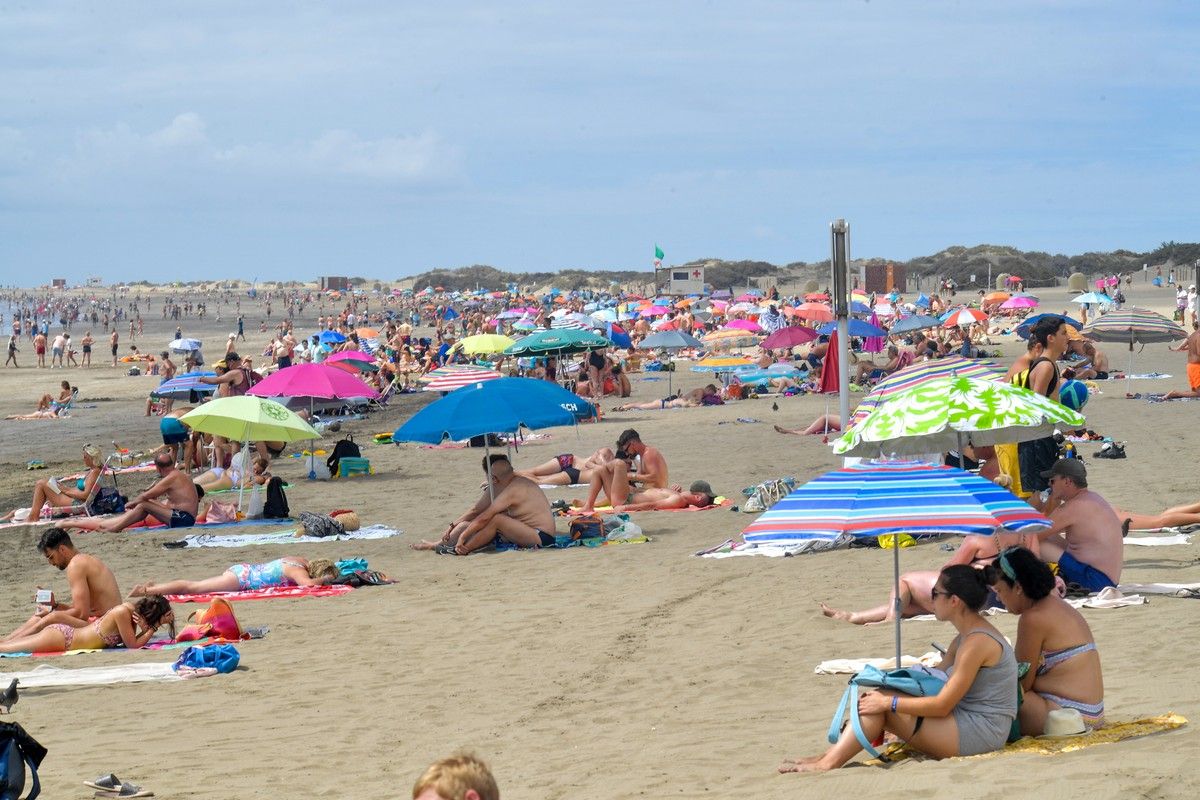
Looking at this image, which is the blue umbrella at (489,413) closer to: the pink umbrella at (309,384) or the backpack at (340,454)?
the pink umbrella at (309,384)

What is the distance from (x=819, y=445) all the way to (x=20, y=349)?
45.9m

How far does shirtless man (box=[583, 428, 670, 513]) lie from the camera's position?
40.3ft

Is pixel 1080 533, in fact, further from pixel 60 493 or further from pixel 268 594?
pixel 60 493

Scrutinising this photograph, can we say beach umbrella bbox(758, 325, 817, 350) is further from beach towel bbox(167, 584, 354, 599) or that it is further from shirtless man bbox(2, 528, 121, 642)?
shirtless man bbox(2, 528, 121, 642)

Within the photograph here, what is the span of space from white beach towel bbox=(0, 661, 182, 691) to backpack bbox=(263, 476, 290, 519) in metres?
5.56

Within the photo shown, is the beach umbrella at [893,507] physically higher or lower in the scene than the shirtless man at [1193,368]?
higher

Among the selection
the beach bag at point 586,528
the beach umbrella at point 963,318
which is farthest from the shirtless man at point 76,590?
the beach umbrella at point 963,318

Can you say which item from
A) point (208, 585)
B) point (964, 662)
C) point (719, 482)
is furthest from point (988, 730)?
point (719, 482)

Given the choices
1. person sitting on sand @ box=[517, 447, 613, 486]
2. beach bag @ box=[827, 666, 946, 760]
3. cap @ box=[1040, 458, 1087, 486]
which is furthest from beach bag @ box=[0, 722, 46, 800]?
person sitting on sand @ box=[517, 447, 613, 486]

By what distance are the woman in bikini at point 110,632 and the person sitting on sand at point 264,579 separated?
4.52 ft

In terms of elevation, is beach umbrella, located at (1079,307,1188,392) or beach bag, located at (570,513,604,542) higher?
beach umbrella, located at (1079,307,1188,392)

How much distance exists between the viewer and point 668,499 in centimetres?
1237

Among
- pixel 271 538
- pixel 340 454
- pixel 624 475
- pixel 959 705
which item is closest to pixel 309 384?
pixel 340 454

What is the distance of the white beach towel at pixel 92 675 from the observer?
699 cm
